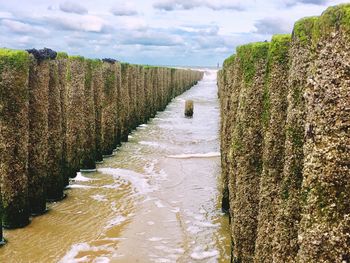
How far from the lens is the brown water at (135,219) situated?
24.3ft

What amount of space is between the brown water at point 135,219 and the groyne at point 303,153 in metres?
2.24

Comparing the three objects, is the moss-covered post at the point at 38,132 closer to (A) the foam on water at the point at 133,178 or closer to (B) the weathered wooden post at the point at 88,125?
(A) the foam on water at the point at 133,178

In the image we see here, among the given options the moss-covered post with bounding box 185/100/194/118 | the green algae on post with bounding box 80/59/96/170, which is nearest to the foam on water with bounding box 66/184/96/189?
the green algae on post with bounding box 80/59/96/170

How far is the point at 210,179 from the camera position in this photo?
42.0 ft

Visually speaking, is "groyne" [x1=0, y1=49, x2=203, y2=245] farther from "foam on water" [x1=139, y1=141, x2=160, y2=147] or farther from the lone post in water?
the lone post in water

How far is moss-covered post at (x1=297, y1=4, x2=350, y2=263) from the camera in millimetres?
3090

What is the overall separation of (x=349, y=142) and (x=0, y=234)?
252 inches

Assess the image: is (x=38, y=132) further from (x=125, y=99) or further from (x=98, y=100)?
(x=125, y=99)

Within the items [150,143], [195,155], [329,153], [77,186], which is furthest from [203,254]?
[150,143]

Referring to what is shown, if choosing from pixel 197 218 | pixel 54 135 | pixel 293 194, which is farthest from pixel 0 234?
pixel 293 194

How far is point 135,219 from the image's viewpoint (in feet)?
29.9

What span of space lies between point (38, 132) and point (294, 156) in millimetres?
6360

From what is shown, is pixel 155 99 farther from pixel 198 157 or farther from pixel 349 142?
pixel 349 142

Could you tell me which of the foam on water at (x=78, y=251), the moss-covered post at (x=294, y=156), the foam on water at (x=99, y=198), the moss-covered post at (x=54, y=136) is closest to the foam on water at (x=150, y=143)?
the foam on water at (x=99, y=198)
